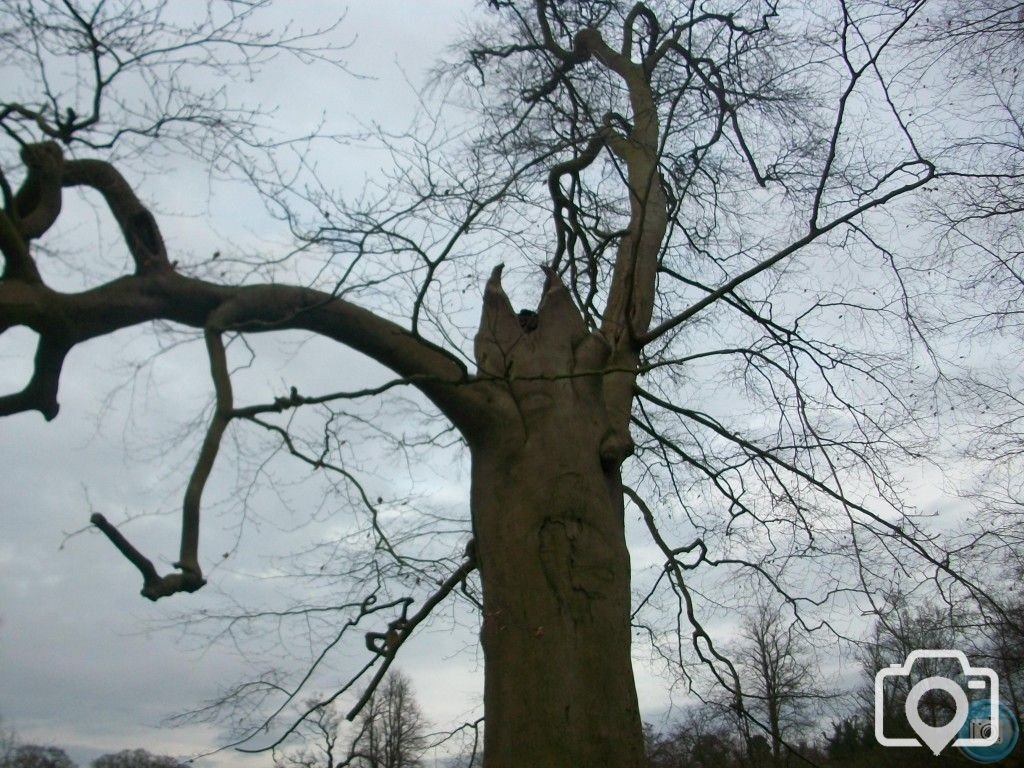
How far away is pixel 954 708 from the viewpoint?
30.6 feet

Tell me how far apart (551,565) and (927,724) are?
679 cm

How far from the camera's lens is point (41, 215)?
3289 millimetres

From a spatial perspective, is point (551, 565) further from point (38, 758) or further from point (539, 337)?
point (38, 758)

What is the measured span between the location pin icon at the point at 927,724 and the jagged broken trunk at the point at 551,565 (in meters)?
4.05

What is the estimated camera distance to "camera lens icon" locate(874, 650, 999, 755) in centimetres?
608

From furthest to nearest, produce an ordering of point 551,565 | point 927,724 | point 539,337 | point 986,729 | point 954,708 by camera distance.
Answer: point 986,729, point 954,708, point 927,724, point 539,337, point 551,565

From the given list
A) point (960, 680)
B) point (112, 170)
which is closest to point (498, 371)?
point (112, 170)

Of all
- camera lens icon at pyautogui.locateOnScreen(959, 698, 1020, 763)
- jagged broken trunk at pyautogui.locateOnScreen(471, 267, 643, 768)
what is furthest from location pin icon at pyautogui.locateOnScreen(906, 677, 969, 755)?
jagged broken trunk at pyautogui.locateOnScreen(471, 267, 643, 768)

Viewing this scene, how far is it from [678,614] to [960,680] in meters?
7.19

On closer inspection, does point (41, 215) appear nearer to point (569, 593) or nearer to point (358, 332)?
point (358, 332)

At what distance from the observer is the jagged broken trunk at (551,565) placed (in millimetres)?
3344

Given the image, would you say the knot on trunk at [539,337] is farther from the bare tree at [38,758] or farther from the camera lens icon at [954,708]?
the bare tree at [38,758]

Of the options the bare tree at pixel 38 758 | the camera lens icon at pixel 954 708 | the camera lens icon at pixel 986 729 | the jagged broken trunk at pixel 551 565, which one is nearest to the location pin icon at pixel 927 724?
the camera lens icon at pixel 954 708

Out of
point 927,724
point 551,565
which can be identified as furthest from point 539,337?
point 927,724
